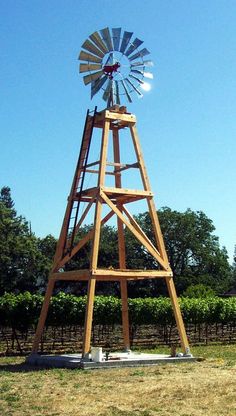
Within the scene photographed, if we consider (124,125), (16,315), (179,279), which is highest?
(179,279)

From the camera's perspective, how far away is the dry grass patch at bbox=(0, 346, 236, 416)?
13.3m

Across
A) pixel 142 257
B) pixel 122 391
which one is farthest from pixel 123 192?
pixel 142 257

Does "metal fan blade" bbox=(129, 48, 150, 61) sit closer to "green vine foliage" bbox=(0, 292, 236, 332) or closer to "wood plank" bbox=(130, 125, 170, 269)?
"wood plank" bbox=(130, 125, 170, 269)

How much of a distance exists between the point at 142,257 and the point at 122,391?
A: 185ft

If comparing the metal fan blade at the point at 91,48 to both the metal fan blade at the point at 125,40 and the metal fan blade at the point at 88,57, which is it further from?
the metal fan blade at the point at 125,40

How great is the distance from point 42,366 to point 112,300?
35.7 feet

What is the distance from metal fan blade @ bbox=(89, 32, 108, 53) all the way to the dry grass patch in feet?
40.7

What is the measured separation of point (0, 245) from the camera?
61.5 metres

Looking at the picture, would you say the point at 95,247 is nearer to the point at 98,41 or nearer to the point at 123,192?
the point at 123,192

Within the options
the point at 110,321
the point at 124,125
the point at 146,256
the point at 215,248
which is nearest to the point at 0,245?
the point at 146,256

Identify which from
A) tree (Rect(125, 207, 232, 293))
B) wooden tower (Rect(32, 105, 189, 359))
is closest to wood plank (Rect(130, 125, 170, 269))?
wooden tower (Rect(32, 105, 189, 359))

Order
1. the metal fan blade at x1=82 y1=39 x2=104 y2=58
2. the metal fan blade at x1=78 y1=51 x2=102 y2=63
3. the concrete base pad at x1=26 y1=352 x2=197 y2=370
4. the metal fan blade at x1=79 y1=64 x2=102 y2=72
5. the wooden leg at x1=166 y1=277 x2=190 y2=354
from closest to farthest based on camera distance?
the concrete base pad at x1=26 y1=352 x2=197 y2=370 → the wooden leg at x1=166 y1=277 x2=190 y2=354 → the metal fan blade at x1=82 y1=39 x2=104 y2=58 → the metal fan blade at x1=78 y1=51 x2=102 y2=63 → the metal fan blade at x1=79 y1=64 x2=102 y2=72

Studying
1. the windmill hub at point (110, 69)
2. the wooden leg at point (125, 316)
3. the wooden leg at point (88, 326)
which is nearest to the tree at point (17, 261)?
the wooden leg at point (125, 316)

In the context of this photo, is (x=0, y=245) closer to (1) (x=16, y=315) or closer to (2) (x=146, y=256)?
(2) (x=146, y=256)
